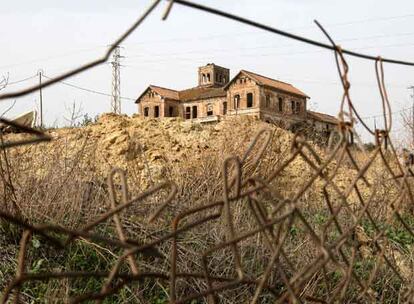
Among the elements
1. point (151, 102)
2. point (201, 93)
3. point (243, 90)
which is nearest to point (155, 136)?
point (243, 90)

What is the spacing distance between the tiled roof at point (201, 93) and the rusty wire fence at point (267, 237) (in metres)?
27.8

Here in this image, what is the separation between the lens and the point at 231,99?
33.6 m

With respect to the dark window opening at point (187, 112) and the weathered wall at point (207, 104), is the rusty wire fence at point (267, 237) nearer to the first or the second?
the weathered wall at point (207, 104)

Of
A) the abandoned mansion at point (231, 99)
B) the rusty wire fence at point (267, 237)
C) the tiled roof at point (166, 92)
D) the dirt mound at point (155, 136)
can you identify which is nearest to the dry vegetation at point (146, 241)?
the rusty wire fence at point (267, 237)

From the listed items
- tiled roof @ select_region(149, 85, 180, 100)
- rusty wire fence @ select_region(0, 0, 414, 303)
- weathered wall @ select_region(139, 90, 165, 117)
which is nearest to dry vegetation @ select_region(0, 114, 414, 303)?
rusty wire fence @ select_region(0, 0, 414, 303)

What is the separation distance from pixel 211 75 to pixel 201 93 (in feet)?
10.1

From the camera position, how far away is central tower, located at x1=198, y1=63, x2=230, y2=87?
126 ft

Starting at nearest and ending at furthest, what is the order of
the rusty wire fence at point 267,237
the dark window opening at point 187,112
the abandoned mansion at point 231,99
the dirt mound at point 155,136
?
the rusty wire fence at point 267,237 < the dirt mound at point 155,136 < the abandoned mansion at point 231,99 < the dark window opening at point 187,112

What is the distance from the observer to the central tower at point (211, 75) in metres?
38.3

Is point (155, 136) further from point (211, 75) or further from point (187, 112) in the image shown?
point (211, 75)

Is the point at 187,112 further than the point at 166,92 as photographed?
No

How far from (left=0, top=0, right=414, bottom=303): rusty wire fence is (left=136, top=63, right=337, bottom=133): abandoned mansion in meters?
24.8

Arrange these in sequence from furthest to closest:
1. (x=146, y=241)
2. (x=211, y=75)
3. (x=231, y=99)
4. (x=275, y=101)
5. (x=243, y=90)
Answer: (x=211, y=75)
(x=231, y=99)
(x=243, y=90)
(x=275, y=101)
(x=146, y=241)

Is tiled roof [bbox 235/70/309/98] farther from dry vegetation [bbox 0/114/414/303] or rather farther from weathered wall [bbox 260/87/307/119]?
dry vegetation [bbox 0/114/414/303]
